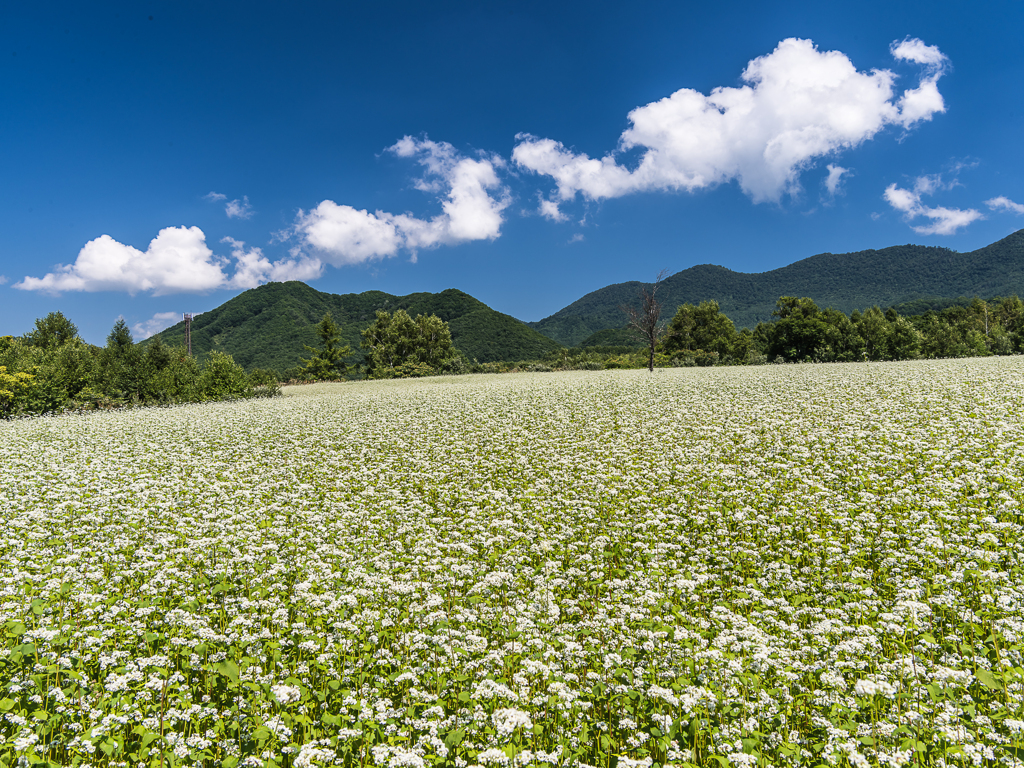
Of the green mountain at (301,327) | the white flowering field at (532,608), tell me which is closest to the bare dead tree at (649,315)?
the white flowering field at (532,608)

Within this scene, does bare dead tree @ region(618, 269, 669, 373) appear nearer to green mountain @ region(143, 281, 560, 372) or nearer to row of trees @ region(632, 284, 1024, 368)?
row of trees @ region(632, 284, 1024, 368)

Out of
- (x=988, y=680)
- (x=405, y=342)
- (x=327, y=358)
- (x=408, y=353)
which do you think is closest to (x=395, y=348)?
(x=405, y=342)

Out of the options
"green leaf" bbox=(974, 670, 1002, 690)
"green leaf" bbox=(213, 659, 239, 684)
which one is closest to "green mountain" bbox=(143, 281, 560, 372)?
"green leaf" bbox=(213, 659, 239, 684)

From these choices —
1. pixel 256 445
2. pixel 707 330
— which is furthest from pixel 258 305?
pixel 256 445

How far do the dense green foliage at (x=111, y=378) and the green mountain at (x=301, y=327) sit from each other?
6049 cm

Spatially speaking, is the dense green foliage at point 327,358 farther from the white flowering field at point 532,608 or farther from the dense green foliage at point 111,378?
the white flowering field at point 532,608

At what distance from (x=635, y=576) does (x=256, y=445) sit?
15.1 meters

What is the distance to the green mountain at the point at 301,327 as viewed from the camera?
11681cm

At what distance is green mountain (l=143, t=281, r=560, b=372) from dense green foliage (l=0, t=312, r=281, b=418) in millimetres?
60492

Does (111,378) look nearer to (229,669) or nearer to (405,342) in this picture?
(229,669)

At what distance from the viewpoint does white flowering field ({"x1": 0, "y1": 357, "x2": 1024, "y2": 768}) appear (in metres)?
4.05

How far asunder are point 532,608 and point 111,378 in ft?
147

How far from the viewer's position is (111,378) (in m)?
37.5

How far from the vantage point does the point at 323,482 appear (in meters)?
12.3
